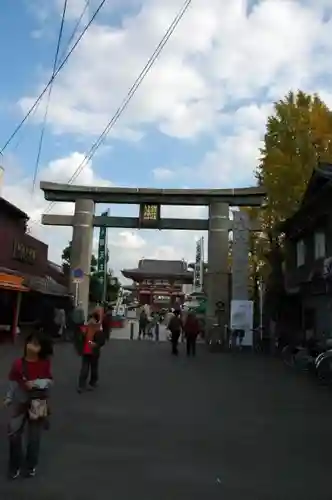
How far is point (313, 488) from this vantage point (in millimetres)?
5504

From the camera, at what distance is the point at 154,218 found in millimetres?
30406

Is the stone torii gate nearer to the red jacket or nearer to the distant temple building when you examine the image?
the red jacket

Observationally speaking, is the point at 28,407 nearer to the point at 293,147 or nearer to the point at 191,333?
the point at 191,333

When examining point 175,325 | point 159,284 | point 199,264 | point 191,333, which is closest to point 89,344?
point 191,333

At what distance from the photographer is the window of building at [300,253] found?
23.7 meters

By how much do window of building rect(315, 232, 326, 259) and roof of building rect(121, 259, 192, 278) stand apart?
132 feet

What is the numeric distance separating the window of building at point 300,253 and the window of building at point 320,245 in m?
2.00

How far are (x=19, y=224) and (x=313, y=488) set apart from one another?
20889mm

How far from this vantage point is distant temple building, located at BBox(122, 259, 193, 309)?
64.4 m

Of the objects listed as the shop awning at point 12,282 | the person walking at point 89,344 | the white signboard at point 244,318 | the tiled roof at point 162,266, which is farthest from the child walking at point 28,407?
the tiled roof at point 162,266

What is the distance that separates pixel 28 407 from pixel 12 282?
15790mm

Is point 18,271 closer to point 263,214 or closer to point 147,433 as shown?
point 263,214

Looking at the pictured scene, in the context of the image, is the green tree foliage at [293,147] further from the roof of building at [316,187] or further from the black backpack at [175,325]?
the black backpack at [175,325]

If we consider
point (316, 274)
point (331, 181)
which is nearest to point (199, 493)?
point (331, 181)
